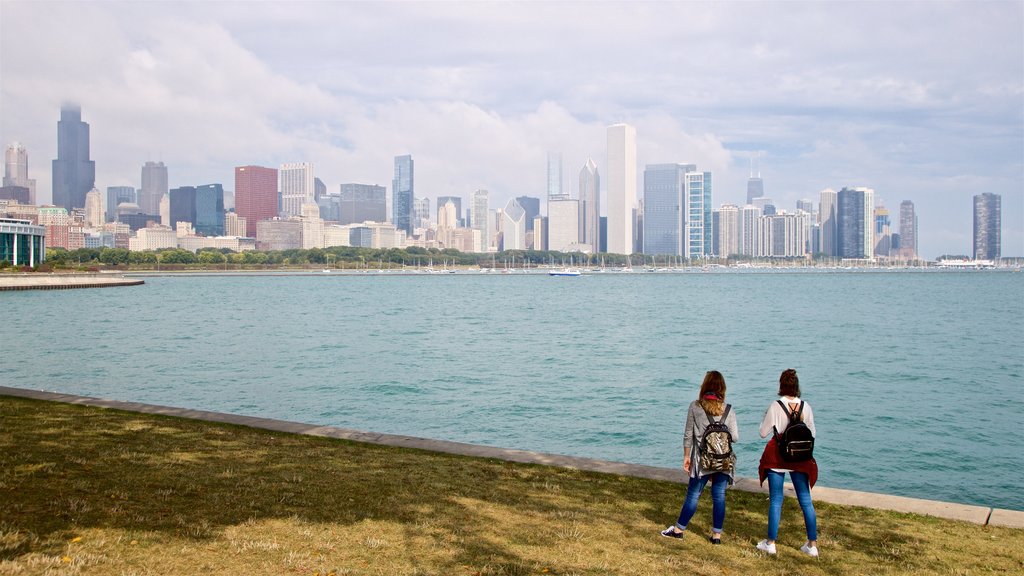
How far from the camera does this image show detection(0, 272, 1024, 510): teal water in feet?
69.7

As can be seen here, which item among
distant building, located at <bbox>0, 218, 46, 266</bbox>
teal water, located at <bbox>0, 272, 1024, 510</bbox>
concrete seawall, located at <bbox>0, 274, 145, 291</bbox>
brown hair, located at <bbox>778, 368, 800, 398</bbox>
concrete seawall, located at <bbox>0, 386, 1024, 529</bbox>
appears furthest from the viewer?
distant building, located at <bbox>0, 218, 46, 266</bbox>

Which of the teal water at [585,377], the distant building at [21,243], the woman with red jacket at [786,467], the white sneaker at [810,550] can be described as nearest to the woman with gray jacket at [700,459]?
the woman with red jacket at [786,467]

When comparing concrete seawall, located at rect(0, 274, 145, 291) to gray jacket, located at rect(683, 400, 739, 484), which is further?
concrete seawall, located at rect(0, 274, 145, 291)

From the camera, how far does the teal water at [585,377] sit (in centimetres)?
2123

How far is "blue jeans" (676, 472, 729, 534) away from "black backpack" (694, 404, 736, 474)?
15 centimetres

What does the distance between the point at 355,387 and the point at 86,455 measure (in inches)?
768

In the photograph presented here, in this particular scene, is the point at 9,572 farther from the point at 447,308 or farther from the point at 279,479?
the point at 447,308

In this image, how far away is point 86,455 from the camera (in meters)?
11.6

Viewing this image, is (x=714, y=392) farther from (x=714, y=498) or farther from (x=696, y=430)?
(x=714, y=498)

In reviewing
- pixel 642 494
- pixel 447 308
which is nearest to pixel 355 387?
pixel 642 494

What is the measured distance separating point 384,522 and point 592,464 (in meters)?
4.34

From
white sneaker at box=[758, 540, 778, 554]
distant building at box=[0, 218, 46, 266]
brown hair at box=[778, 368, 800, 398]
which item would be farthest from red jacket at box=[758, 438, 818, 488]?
distant building at box=[0, 218, 46, 266]

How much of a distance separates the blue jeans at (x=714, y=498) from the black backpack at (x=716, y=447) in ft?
0.49

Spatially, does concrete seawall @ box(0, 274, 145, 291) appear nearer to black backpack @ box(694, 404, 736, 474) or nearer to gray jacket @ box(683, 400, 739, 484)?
gray jacket @ box(683, 400, 739, 484)
